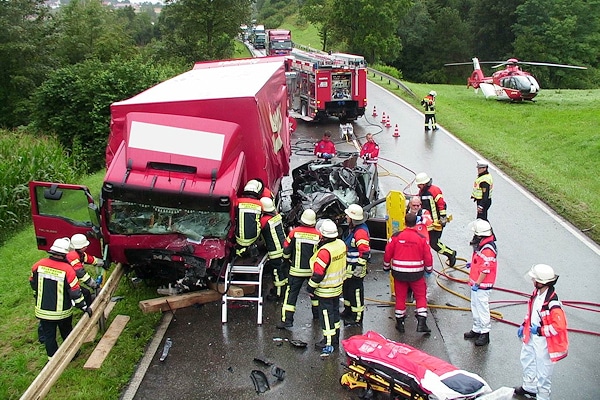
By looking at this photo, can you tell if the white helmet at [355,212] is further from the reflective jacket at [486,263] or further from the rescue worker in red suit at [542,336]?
the rescue worker in red suit at [542,336]

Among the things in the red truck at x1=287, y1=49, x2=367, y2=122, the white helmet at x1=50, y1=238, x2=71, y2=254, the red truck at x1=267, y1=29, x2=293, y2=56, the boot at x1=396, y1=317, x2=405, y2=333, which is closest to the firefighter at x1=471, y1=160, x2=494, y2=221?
the boot at x1=396, y1=317, x2=405, y2=333

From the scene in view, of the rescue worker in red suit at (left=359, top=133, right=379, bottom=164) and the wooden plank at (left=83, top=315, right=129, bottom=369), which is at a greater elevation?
the rescue worker in red suit at (left=359, top=133, right=379, bottom=164)

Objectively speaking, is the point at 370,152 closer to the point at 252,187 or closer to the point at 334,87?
the point at 252,187

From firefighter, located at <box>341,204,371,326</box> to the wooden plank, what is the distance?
10.6 feet

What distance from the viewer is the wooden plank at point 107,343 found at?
288 inches

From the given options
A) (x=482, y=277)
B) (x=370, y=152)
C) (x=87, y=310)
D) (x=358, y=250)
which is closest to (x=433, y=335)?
(x=482, y=277)

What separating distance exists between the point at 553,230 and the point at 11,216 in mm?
12242

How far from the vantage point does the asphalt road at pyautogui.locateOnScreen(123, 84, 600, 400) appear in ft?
23.0

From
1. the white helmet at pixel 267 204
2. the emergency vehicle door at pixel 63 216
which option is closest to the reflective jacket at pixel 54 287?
the emergency vehicle door at pixel 63 216

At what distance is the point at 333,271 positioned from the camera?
7.55 m

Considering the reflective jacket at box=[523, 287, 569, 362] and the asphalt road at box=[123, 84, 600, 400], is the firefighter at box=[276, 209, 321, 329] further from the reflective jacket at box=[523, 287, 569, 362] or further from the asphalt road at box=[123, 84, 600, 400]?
the reflective jacket at box=[523, 287, 569, 362]

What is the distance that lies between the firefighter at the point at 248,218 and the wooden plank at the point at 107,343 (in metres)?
1.94

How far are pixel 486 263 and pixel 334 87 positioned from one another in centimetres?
1602

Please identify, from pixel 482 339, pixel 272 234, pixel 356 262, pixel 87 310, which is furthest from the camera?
pixel 272 234
